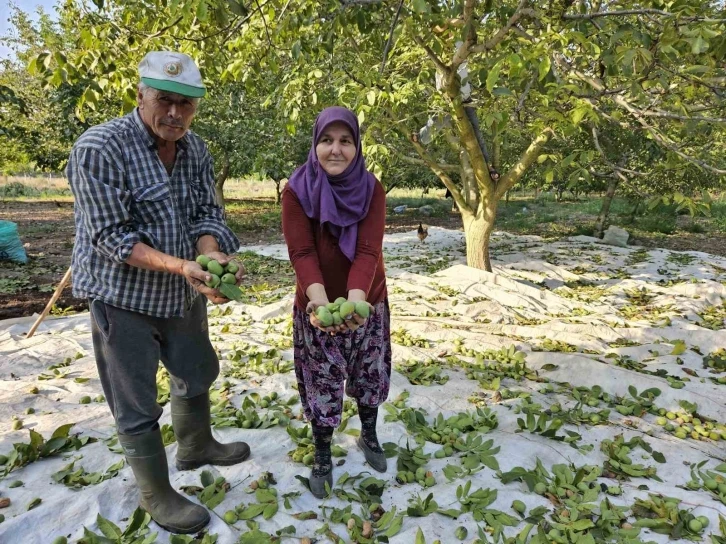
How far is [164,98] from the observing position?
6.04ft

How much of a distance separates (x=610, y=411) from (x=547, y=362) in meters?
0.82

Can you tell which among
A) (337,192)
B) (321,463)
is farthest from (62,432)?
(337,192)

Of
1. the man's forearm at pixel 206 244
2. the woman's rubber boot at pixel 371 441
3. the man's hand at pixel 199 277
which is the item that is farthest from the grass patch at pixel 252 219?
the man's hand at pixel 199 277

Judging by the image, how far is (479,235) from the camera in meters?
7.71

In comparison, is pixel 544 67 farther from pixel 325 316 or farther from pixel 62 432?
pixel 62 432

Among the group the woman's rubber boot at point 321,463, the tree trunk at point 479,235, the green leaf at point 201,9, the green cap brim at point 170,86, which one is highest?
the green leaf at point 201,9

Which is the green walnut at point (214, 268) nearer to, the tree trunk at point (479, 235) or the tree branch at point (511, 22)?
the tree branch at point (511, 22)

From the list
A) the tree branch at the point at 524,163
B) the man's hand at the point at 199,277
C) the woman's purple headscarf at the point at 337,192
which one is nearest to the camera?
the man's hand at the point at 199,277

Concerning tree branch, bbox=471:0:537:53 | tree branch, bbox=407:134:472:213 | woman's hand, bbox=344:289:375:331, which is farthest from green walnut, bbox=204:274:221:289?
tree branch, bbox=407:134:472:213

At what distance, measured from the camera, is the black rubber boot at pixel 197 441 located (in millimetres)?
2471

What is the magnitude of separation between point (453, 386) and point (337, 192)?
83.4 inches

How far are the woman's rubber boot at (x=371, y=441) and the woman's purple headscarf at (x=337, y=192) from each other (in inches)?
37.1

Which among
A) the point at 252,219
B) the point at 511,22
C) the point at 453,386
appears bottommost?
the point at 453,386

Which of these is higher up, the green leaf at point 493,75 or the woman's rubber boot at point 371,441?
the green leaf at point 493,75
